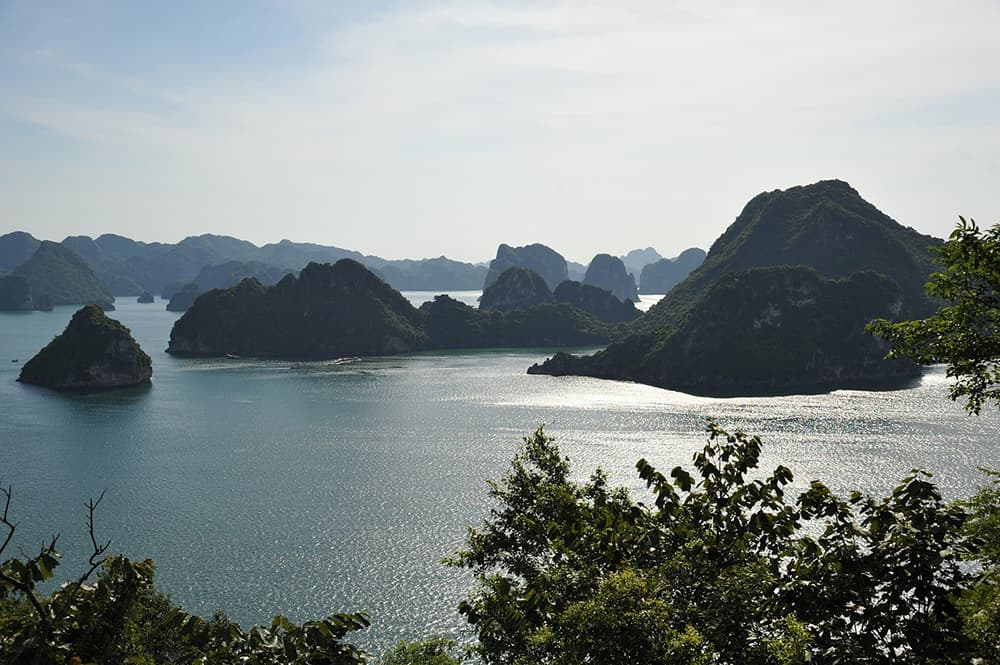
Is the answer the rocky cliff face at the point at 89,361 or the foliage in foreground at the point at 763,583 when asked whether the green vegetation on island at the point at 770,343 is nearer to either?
the rocky cliff face at the point at 89,361

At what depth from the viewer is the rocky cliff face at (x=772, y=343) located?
580ft

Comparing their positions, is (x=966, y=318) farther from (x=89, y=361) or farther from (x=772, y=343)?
(x=89, y=361)

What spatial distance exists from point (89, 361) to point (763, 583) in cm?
20078

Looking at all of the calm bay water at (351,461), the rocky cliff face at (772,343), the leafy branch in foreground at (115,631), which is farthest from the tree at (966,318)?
the rocky cliff face at (772,343)

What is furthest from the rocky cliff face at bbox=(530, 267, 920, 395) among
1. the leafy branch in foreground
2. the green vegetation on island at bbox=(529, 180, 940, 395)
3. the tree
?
the leafy branch in foreground

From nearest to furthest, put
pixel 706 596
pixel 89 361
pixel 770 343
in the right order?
pixel 706 596, pixel 89 361, pixel 770 343

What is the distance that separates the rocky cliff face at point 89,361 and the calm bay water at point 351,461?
894 centimetres

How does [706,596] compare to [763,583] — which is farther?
[706,596]

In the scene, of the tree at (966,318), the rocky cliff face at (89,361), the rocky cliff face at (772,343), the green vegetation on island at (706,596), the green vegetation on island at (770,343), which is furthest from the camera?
the green vegetation on island at (770,343)

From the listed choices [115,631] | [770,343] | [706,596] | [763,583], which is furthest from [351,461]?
[770,343]

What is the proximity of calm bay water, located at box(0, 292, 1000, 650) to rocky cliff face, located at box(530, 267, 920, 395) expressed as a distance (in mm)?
16261

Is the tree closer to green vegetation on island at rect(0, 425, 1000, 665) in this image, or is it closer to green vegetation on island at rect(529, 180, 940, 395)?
green vegetation on island at rect(0, 425, 1000, 665)

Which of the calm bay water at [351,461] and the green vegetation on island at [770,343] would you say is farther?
the green vegetation on island at [770,343]

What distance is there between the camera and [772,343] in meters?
185
